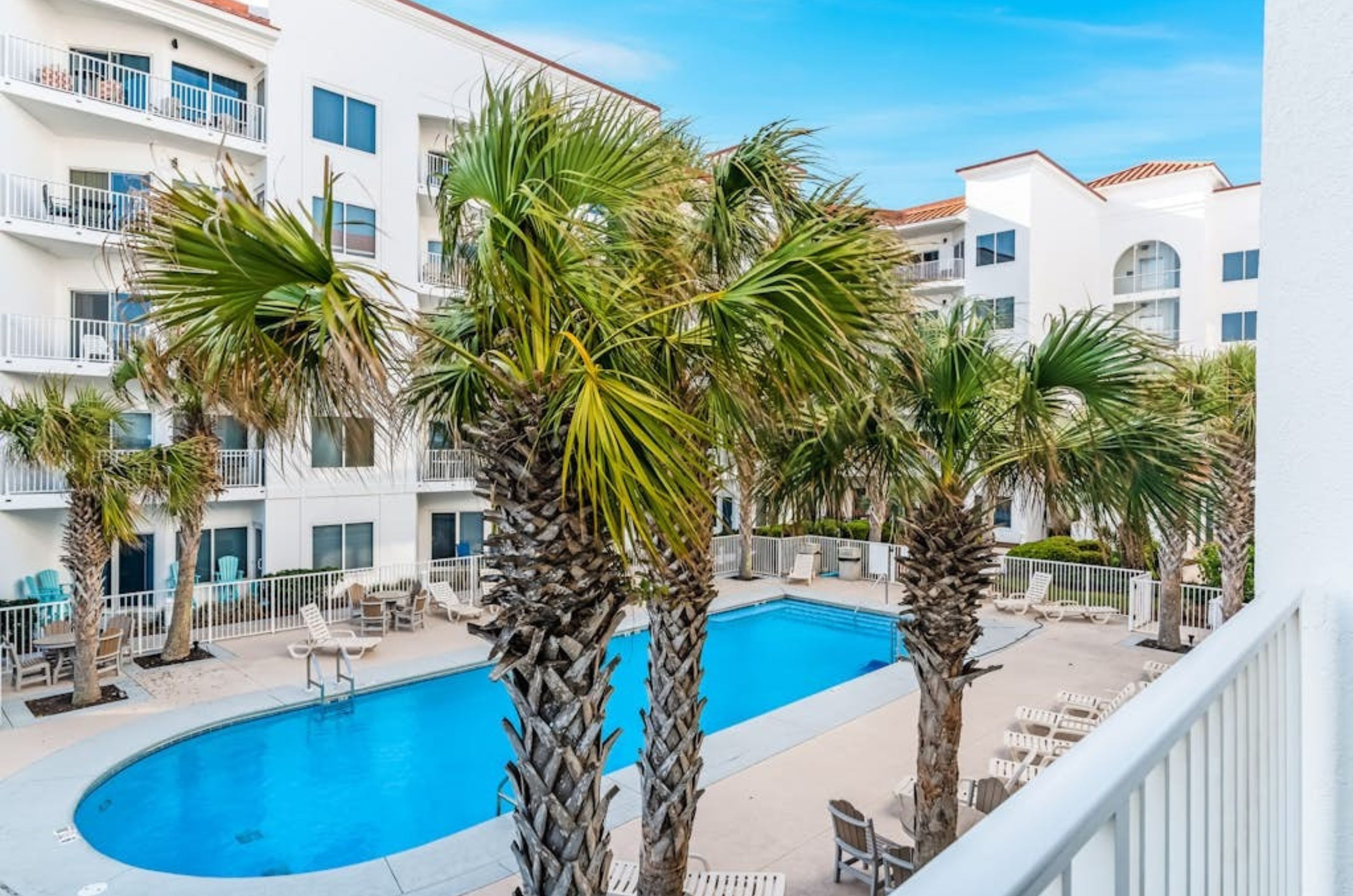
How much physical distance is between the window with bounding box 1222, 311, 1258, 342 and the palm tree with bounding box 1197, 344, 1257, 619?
1752cm

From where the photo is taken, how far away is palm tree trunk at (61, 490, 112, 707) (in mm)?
12891

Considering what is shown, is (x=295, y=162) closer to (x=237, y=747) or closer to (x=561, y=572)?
(x=237, y=747)

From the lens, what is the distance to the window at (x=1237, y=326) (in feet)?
101

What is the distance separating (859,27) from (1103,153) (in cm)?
→ 2165

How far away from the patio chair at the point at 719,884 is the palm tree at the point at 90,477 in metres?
10.3

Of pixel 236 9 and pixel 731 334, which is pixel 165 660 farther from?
pixel 236 9

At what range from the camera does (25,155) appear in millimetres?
17906

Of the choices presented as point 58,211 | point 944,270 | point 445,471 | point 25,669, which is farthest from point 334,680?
point 944,270

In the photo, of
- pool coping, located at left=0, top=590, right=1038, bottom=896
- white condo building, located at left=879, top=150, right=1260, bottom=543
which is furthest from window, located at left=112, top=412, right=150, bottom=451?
white condo building, located at left=879, top=150, right=1260, bottom=543

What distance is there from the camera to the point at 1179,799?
4.43 ft

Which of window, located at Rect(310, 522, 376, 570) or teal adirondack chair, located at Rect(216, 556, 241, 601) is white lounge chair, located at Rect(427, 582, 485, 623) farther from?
teal adirondack chair, located at Rect(216, 556, 241, 601)

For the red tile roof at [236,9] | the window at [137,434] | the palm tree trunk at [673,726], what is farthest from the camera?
the window at [137,434]

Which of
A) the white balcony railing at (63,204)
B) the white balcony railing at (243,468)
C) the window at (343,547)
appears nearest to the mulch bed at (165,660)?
the white balcony railing at (243,468)

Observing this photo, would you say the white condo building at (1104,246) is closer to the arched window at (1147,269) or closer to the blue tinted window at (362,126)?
the arched window at (1147,269)
